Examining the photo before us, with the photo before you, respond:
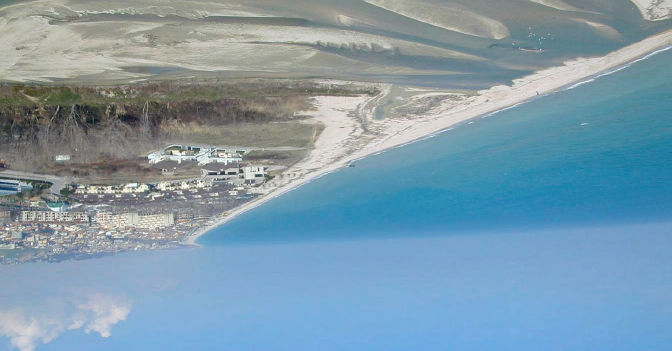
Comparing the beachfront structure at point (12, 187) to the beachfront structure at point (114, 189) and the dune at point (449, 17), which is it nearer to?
the beachfront structure at point (114, 189)

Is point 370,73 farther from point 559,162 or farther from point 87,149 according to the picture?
point 87,149

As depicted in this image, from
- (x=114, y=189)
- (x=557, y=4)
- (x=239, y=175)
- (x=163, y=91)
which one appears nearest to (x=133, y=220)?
(x=114, y=189)

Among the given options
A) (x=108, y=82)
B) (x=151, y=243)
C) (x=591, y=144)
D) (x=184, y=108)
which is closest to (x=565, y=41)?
(x=591, y=144)

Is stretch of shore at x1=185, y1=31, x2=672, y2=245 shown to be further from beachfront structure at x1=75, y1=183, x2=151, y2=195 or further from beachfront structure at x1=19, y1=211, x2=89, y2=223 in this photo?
beachfront structure at x1=19, y1=211, x2=89, y2=223

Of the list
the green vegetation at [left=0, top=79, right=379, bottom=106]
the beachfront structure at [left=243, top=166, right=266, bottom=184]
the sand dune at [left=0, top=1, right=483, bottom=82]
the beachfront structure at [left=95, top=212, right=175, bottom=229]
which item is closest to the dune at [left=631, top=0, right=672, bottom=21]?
the sand dune at [left=0, top=1, right=483, bottom=82]

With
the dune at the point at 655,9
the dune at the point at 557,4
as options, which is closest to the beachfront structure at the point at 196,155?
the dune at the point at 557,4
